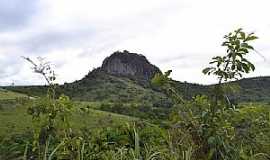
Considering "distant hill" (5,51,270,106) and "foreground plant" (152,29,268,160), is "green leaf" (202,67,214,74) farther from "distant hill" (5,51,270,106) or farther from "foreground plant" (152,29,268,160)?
"distant hill" (5,51,270,106)

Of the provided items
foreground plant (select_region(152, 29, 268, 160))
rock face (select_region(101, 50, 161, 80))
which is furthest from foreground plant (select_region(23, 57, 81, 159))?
rock face (select_region(101, 50, 161, 80))

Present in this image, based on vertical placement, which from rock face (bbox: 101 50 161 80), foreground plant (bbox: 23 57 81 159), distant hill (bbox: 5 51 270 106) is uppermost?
rock face (bbox: 101 50 161 80)

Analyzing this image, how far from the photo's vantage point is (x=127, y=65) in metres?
95.9

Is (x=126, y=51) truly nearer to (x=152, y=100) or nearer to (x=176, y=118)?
(x=152, y=100)

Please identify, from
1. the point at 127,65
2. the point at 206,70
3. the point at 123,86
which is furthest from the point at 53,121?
the point at 127,65

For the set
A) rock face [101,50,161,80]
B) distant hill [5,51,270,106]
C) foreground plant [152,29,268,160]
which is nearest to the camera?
foreground plant [152,29,268,160]

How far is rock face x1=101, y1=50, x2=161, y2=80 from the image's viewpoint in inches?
3548

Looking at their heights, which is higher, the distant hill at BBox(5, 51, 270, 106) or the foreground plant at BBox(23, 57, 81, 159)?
the distant hill at BBox(5, 51, 270, 106)

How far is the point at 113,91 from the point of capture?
6562 centimetres

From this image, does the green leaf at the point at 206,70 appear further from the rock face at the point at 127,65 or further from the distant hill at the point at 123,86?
the rock face at the point at 127,65

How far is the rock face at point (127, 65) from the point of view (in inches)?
3548

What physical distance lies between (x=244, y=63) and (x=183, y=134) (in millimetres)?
639

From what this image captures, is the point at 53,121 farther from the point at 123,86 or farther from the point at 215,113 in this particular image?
the point at 123,86

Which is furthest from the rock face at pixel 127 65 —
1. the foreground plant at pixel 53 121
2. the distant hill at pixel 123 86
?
the foreground plant at pixel 53 121
